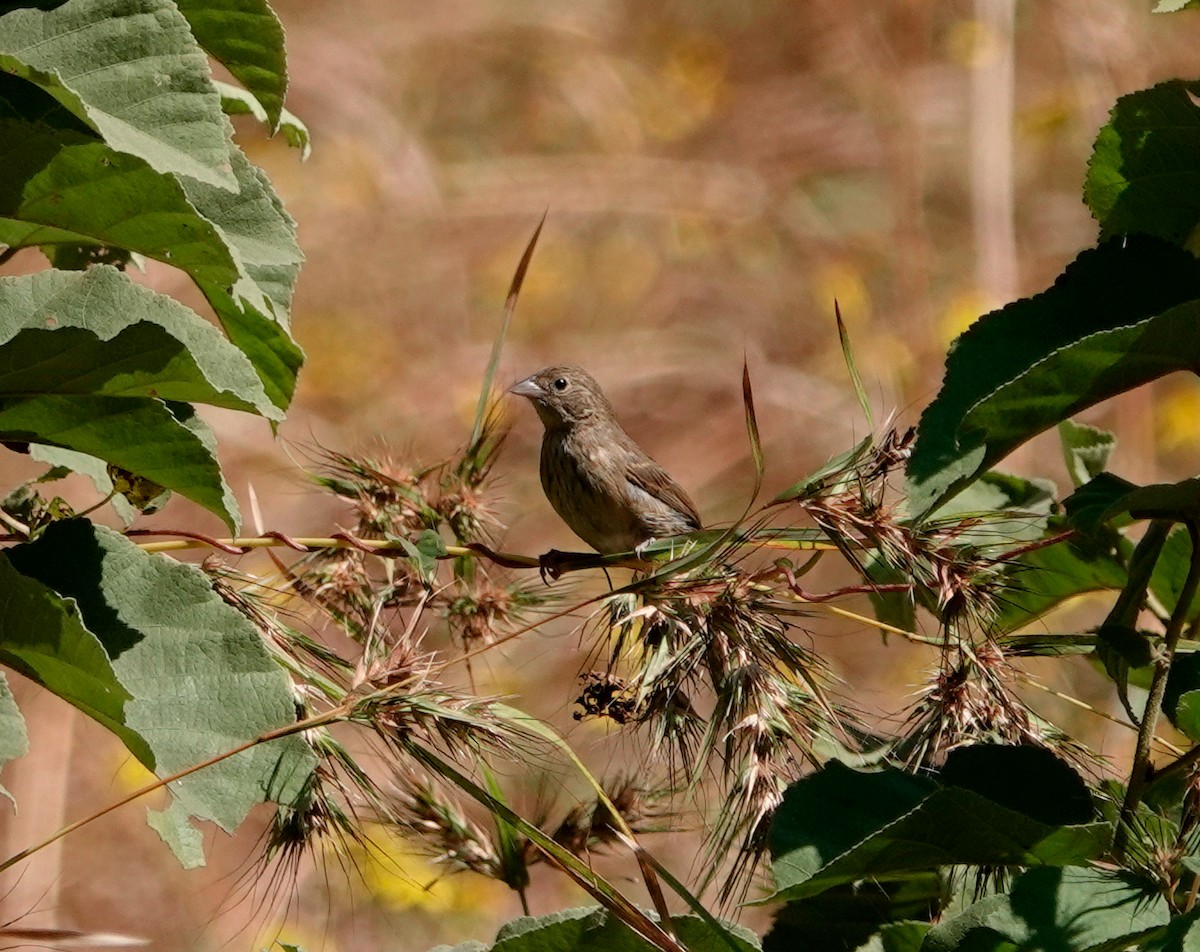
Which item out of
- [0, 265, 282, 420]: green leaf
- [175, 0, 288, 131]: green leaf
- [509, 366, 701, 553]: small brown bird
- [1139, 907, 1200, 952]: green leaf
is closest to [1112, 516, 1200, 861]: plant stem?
[1139, 907, 1200, 952]: green leaf

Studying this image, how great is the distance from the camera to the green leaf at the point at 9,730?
1432 mm

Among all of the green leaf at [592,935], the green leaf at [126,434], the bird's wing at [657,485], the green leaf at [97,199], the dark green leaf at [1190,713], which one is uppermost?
the green leaf at [97,199]

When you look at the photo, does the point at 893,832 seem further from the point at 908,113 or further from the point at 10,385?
the point at 908,113

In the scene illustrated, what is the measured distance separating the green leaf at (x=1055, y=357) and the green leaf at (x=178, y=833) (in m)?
0.90

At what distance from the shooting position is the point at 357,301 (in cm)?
948

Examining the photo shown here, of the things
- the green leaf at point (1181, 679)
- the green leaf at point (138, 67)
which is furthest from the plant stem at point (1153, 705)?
the green leaf at point (138, 67)

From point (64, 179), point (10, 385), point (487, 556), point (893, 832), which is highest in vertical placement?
point (64, 179)

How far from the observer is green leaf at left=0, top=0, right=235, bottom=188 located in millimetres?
1561

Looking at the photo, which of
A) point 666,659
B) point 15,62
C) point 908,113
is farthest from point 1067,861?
point 908,113

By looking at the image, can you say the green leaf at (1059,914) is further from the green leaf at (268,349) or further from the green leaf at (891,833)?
the green leaf at (268,349)

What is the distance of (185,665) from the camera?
63.9 inches

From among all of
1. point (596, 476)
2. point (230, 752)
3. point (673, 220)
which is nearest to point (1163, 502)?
point (230, 752)

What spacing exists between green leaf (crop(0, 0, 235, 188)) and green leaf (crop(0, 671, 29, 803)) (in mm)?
562

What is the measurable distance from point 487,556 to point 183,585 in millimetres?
624
